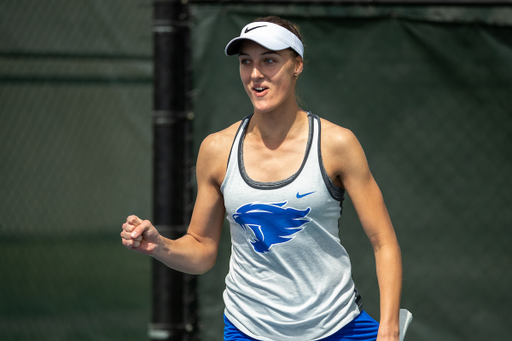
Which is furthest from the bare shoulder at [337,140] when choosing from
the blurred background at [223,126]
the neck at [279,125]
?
the blurred background at [223,126]

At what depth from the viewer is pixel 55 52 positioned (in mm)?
3348

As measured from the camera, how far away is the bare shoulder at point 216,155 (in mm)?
2285

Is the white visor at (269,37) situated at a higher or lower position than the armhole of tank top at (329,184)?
higher

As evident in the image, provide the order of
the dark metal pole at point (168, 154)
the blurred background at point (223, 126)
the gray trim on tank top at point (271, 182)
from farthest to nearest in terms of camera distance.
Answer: the blurred background at point (223, 126) < the dark metal pole at point (168, 154) < the gray trim on tank top at point (271, 182)

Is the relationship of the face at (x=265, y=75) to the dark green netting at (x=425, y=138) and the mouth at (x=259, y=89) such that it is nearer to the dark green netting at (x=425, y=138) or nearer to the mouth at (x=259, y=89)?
the mouth at (x=259, y=89)

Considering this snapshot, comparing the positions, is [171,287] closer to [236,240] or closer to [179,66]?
[236,240]

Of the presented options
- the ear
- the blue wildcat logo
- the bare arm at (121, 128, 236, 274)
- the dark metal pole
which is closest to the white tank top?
the blue wildcat logo

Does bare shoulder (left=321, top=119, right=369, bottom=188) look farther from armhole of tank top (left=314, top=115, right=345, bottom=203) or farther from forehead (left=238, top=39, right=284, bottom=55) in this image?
forehead (left=238, top=39, right=284, bottom=55)

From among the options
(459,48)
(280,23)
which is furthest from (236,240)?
(459,48)

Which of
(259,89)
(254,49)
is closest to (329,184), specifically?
(259,89)

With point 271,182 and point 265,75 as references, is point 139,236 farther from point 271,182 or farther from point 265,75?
point 265,75

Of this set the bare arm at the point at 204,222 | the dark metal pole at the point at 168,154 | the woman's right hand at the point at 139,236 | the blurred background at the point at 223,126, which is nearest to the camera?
the woman's right hand at the point at 139,236

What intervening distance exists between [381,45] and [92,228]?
204cm

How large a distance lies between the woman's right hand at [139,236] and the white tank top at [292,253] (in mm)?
312
